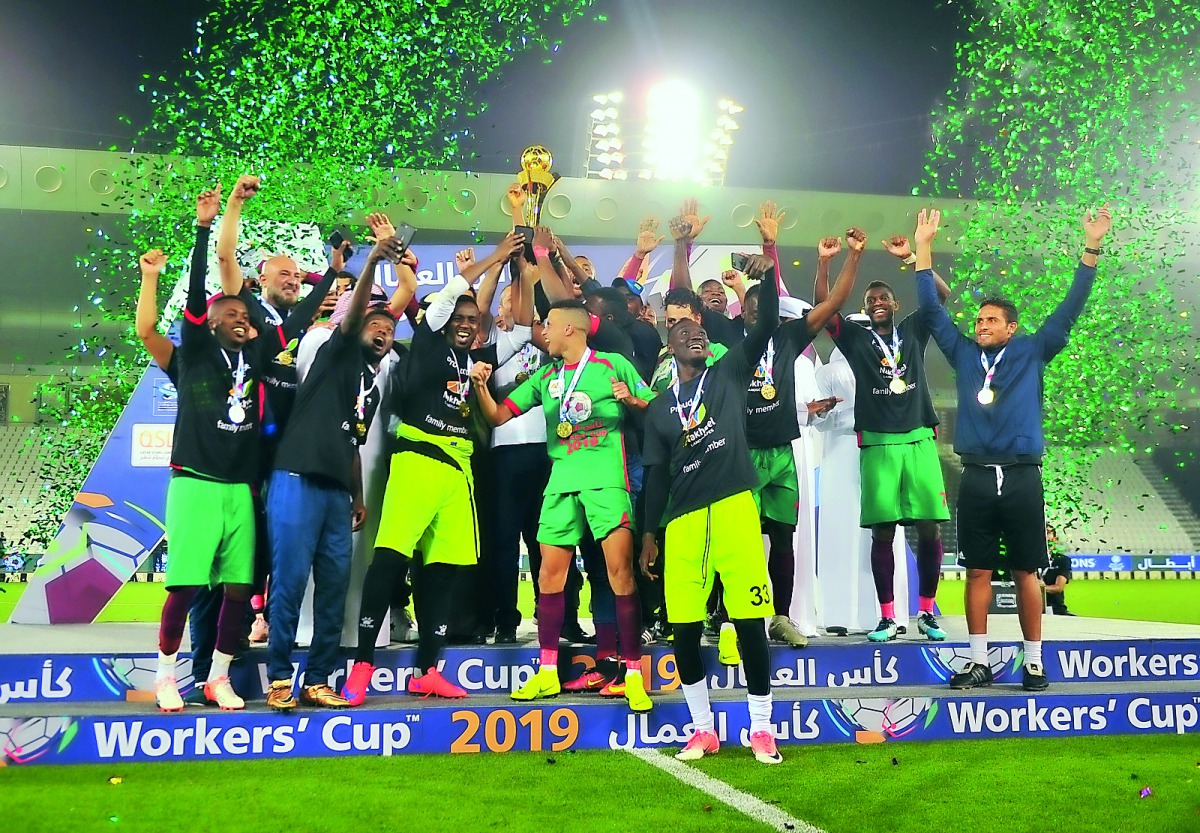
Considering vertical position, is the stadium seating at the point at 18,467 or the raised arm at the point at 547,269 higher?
the stadium seating at the point at 18,467

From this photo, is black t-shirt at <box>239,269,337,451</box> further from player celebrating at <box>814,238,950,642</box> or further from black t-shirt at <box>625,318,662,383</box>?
player celebrating at <box>814,238,950,642</box>

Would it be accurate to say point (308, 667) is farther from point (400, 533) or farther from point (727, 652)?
point (727, 652)

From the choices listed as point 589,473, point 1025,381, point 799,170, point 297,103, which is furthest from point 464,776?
point 799,170

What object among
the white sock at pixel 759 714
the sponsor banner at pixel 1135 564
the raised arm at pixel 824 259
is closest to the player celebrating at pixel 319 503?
the white sock at pixel 759 714

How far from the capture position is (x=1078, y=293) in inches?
205

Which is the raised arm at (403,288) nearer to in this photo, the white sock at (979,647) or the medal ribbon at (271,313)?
the medal ribbon at (271,313)

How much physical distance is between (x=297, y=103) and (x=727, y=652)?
720cm

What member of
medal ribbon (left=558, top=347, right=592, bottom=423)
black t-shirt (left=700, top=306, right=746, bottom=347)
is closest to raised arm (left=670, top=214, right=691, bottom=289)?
black t-shirt (left=700, top=306, right=746, bottom=347)

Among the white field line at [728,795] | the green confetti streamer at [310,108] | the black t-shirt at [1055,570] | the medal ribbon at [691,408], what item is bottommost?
the white field line at [728,795]

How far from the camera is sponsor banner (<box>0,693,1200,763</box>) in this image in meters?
4.18

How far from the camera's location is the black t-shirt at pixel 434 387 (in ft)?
16.6

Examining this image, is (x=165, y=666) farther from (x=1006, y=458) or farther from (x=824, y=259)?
(x=1006, y=458)

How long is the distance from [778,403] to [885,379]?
28.3 inches

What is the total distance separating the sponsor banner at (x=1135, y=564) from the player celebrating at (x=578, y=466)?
21799mm
